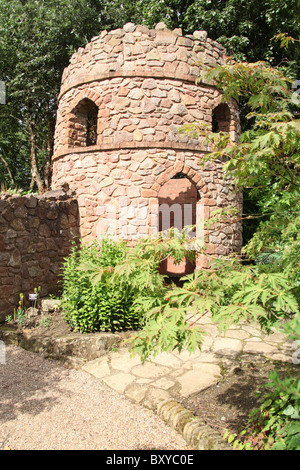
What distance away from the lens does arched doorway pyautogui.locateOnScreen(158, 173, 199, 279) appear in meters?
9.06

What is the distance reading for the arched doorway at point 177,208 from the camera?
29.7ft

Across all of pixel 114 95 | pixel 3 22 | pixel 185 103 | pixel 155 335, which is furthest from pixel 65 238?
pixel 3 22

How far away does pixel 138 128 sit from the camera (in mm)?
6676

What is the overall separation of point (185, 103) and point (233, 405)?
228 inches

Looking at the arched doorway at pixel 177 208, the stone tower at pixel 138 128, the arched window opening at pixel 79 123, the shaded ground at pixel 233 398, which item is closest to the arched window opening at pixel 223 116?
the stone tower at pixel 138 128

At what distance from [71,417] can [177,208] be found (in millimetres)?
7232

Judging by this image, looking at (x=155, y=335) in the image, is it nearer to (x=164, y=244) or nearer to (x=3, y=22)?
(x=164, y=244)

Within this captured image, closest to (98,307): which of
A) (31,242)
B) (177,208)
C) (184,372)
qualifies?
(184,372)

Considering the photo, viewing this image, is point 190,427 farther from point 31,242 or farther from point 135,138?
point 135,138

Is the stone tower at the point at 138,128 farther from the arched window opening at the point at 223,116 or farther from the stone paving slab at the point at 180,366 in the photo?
the stone paving slab at the point at 180,366

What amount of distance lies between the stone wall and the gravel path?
5.61 ft

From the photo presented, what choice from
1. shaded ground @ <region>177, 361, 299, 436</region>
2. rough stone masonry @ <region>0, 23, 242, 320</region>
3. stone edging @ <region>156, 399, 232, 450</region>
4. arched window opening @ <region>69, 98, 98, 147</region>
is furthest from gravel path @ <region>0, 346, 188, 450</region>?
arched window opening @ <region>69, 98, 98, 147</region>

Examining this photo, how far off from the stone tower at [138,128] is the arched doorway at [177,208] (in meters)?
2.00
